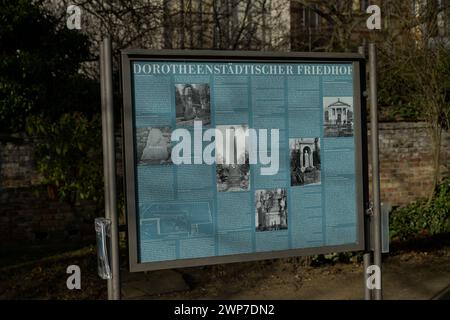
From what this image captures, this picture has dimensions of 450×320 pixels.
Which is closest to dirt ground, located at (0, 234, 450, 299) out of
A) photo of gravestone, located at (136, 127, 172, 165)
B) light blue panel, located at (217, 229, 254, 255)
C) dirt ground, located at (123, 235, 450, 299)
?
dirt ground, located at (123, 235, 450, 299)

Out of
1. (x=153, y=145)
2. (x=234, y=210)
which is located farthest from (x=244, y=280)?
(x=153, y=145)

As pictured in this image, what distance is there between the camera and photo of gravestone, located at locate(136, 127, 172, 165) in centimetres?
463

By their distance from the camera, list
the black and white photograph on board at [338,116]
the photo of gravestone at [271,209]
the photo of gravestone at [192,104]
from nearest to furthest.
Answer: the photo of gravestone at [192,104] < the photo of gravestone at [271,209] < the black and white photograph on board at [338,116]

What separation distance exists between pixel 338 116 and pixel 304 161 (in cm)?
50

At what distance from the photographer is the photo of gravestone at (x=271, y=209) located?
5062 millimetres

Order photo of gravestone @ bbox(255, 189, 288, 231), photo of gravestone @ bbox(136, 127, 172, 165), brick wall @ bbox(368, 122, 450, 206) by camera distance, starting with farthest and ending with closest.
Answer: brick wall @ bbox(368, 122, 450, 206) < photo of gravestone @ bbox(255, 189, 288, 231) < photo of gravestone @ bbox(136, 127, 172, 165)

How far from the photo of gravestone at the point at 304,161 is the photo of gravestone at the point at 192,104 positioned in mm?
788

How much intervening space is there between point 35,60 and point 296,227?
6.26 metres

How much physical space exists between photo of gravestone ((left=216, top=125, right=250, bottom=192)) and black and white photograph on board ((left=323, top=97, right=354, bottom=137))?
76cm

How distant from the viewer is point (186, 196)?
15.7 ft

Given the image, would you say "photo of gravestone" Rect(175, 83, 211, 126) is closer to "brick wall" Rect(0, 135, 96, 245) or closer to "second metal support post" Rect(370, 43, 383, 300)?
"second metal support post" Rect(370, 43, 383, 300)

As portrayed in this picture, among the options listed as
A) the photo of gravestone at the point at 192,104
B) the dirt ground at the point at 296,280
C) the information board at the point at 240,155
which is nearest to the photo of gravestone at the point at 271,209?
the information board at the point at 240,155

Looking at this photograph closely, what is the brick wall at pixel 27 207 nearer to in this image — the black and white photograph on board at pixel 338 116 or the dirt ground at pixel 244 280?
the dirt ground at pixel 244 280

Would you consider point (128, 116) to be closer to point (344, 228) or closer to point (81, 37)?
point (344, 228)
